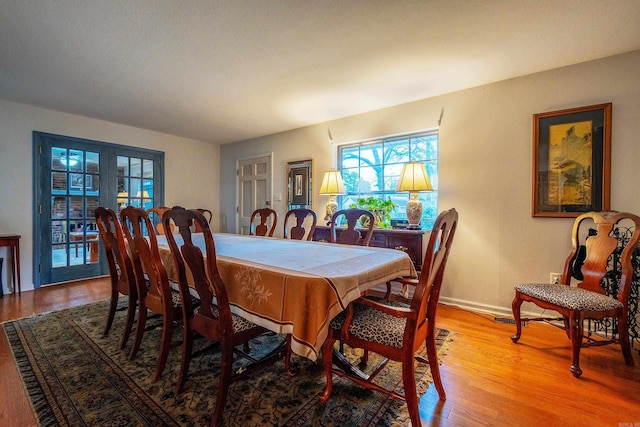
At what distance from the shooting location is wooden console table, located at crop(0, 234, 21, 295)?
10.6ft

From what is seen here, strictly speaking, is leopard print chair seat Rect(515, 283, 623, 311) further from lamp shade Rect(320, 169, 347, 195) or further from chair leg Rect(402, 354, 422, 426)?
lamp shade Rect(320, 169, 347, 195)

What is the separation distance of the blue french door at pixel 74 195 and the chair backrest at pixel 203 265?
3.64 metres

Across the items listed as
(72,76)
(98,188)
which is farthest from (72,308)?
(72,76)

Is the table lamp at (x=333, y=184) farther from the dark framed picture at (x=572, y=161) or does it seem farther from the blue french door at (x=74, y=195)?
the blue french door at (x=74, y=195)

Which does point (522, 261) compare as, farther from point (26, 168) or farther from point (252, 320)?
point (26, 168)

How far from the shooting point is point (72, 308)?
9.47 feet

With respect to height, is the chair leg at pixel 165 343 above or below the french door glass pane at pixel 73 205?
below

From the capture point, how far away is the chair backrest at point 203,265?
128 centimetres

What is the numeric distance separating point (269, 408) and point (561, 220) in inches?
111

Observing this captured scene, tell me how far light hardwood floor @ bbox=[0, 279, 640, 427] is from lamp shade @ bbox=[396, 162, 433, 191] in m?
1.38

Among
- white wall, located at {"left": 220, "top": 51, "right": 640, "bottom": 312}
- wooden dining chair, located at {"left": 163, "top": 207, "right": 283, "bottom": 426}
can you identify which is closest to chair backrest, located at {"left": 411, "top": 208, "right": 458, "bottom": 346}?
wooden dining chair, located at {"left": 163, "top": 207, "right": 283, "bottom": 426}

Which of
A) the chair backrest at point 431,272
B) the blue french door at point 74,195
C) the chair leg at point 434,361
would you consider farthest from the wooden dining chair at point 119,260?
the blue french door at point 74,195

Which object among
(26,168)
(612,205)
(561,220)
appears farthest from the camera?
(26,168)

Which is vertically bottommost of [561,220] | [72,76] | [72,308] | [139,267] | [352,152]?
[72,308]
